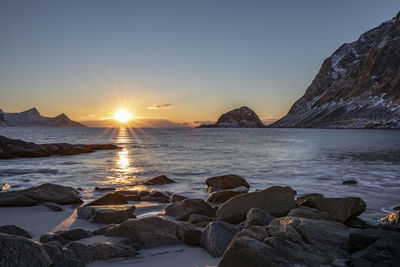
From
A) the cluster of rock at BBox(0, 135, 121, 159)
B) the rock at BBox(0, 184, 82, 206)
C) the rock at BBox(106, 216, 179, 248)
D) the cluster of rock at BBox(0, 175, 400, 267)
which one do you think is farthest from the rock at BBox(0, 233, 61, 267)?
the cluster of rock at BBox(0, 135, 121, 159)

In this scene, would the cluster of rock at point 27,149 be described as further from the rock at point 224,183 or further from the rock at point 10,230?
the rock at point 10,230

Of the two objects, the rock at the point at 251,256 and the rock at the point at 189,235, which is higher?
the rock at the point at 251,256

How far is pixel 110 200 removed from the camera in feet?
36.5

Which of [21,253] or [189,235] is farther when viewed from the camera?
[189,235]

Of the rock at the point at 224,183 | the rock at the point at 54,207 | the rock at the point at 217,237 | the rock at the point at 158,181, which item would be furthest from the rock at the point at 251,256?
the rock at the point at 158,181

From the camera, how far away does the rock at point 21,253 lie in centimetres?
427

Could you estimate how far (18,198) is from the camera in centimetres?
1048

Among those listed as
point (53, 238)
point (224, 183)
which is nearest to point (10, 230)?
point (53, 238)

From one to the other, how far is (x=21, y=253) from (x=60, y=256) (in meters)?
0.68

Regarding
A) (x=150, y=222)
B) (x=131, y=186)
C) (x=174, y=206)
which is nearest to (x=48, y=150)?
(x=131, y=186)

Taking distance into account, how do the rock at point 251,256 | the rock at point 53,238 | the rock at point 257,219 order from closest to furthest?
1. the rock at point 251,256
2. the rock at point 53,238
3. the rock at point 257,219

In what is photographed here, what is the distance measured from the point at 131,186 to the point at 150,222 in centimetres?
1087

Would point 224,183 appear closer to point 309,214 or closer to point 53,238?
point 309,214

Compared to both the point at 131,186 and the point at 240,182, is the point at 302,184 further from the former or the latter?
the point at 131,186
